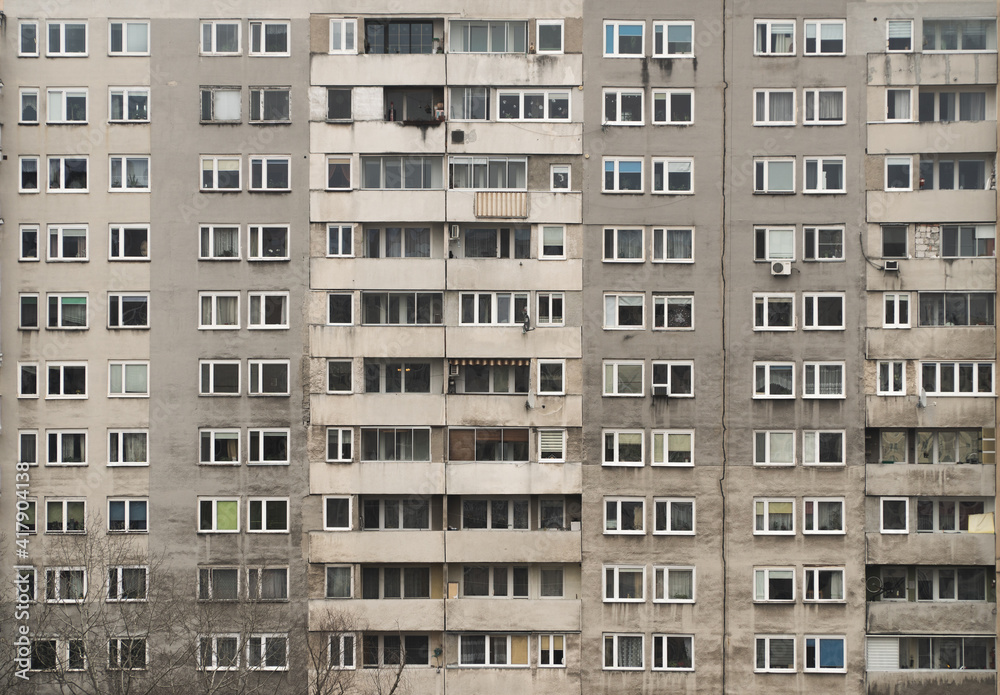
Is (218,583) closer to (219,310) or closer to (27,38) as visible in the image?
(219,310)

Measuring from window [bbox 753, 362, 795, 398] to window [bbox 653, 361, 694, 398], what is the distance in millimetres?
2597

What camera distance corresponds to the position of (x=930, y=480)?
136 ft

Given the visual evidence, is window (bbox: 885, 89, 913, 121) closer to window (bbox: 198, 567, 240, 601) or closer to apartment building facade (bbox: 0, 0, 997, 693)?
apartment building facade (bbox: 0, 0, 997, 693)

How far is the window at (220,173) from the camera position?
42.1 metres

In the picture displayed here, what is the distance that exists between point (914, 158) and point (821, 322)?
7.43 metres

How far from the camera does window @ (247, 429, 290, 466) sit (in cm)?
4188

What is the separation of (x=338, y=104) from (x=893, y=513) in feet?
90.1

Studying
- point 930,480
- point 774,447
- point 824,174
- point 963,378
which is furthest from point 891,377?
point 824,174

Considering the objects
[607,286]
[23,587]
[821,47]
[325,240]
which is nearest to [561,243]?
[607,286]

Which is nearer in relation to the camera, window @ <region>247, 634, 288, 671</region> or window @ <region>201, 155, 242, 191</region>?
window @ <region>247, 634, 288, 671</region>

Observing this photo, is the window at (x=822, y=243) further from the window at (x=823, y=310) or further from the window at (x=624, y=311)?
the window at (x=624, y=311)

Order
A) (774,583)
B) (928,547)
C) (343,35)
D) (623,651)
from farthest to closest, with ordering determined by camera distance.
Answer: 1. (343,35)
2. (623,651)
3. (774,583)
4. (928,547)

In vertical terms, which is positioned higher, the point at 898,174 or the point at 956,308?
the point at 898,174

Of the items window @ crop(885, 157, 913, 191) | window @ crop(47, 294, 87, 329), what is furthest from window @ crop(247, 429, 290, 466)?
window @ crop(885, 157, 913, 191)
